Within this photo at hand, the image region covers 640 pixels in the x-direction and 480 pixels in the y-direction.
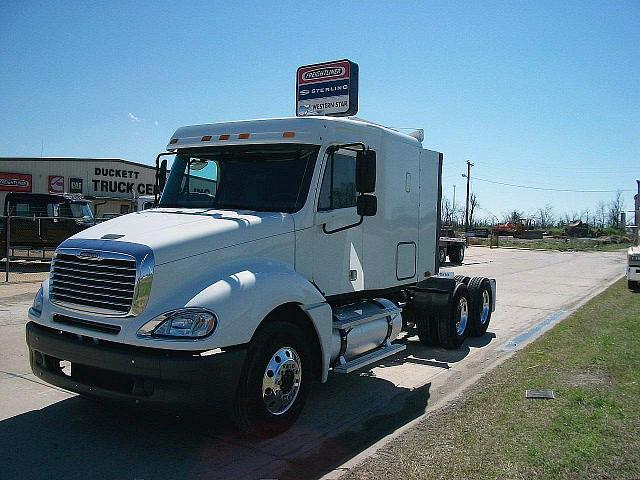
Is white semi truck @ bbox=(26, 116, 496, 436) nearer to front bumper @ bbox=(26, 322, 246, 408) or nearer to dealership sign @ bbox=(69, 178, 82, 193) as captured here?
front bumper @ bbox=(26, 322, 246, 408)

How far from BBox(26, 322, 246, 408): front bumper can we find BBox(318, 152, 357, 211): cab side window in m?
2.00

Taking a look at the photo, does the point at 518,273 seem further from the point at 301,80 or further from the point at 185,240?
the point at 185,240

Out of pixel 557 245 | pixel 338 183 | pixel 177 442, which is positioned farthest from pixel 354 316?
pixel 557 245

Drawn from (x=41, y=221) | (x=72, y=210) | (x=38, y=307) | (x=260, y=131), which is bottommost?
(x=38, y=307)

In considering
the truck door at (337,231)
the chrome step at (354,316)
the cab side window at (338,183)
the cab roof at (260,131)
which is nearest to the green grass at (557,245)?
the chrome step at (354,316)

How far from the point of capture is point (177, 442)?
486 cm

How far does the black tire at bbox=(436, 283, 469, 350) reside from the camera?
28.5ft

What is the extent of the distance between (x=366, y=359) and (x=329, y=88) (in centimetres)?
1282

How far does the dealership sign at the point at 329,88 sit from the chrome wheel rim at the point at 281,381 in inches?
487

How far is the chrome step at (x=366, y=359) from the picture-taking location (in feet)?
19.3

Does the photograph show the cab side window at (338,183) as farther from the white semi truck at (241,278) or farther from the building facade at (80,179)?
the building facade at (80,179)

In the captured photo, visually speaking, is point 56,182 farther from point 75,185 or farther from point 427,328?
point 427,328

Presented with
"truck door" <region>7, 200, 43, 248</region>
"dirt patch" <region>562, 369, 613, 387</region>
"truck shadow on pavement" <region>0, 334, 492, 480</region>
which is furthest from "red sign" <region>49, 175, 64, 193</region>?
"dirt patch" <region>562, 369, 613, 387</region>

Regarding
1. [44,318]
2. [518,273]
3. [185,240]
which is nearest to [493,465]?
[185,240]
